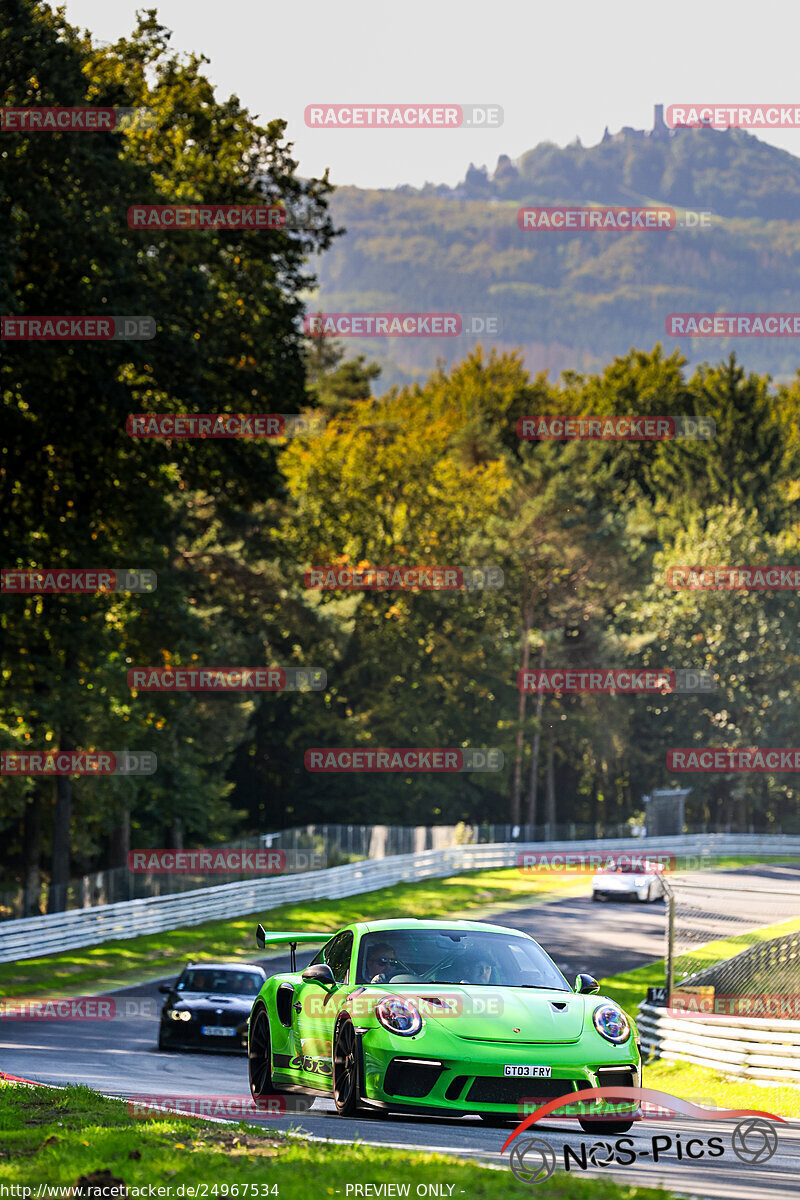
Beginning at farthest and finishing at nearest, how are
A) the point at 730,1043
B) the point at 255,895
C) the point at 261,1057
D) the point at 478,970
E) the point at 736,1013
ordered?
1. the point at 255,895
2. the point at 736,1013
3. the point at 730,1043
4. the point at 261,1057
5. the point at 478,970

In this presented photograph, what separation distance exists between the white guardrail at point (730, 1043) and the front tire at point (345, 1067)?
8914 millimetres

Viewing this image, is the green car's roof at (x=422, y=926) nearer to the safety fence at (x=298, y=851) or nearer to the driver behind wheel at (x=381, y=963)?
the driver behind wheel at (x=381, y=963)

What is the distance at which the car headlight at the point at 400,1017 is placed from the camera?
898 centimetres

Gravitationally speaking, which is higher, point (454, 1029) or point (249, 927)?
point (454, 1029)

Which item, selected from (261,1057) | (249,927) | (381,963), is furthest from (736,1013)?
(249,927)

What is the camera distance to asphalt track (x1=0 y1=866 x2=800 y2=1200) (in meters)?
8.45

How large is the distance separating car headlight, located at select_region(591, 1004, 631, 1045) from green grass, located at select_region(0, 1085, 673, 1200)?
1.43 m

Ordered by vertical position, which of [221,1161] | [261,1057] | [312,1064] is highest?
[221,1161]

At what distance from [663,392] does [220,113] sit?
2367 inches

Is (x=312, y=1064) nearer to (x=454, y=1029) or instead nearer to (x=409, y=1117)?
(x=409, y=1117)

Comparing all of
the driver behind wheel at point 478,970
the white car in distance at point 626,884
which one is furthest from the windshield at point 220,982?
the white car in distance at point 626,884

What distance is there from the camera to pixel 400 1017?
9047 mm

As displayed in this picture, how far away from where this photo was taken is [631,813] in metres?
Answer: 85.2

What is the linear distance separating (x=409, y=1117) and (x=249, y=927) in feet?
96.9
